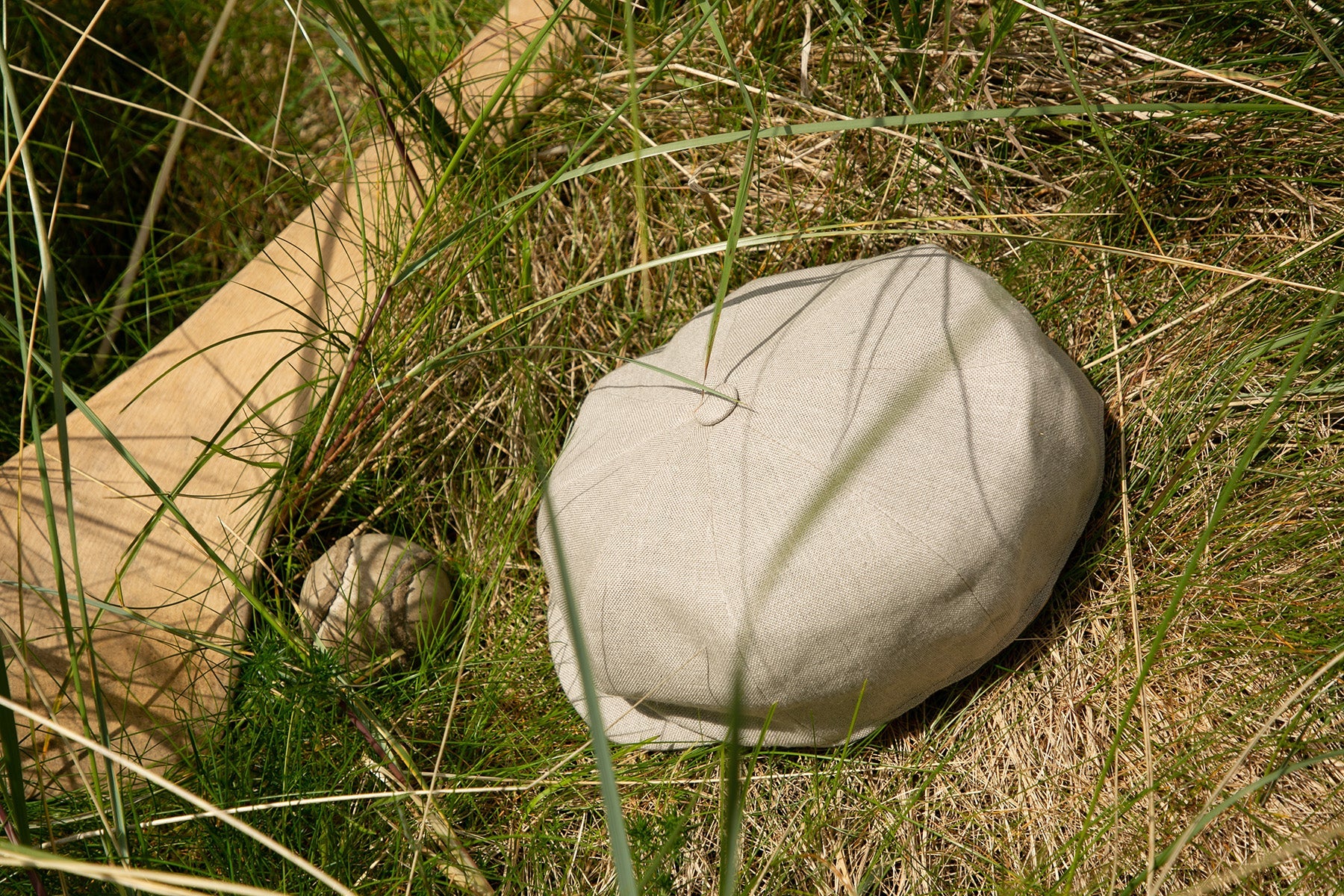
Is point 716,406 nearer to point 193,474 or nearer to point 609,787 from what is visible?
point 609,787

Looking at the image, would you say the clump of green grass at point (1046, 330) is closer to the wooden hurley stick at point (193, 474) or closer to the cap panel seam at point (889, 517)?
the wooden hurley stick at point (193, 474)

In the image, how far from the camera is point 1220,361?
1.52 m

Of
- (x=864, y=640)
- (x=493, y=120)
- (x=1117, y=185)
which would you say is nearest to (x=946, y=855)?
(x=864, y=640)

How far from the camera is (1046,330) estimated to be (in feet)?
5.41

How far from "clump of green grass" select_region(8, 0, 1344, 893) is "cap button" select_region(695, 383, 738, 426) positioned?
0.23m

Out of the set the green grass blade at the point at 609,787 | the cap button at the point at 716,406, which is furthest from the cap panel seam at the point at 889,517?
the green grass blade at the point at 609,787

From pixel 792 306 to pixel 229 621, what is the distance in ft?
3.97

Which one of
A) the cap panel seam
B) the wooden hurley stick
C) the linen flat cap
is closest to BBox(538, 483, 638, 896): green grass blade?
the linen flat cap

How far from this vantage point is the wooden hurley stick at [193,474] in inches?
66.1

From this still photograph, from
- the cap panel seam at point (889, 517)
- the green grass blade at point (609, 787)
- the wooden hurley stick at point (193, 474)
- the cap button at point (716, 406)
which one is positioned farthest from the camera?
the wooden hurley stick at point (193, 474)

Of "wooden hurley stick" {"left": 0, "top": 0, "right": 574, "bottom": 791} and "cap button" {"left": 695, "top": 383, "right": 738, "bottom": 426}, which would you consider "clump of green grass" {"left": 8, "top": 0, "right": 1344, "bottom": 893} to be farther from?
"cap button" {"left": 695, "top": 383, "right": 738, "bottom": 426}

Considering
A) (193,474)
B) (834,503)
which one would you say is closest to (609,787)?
(834,503)

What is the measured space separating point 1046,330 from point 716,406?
2.23ft

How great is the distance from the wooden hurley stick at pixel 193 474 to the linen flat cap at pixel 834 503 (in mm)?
656
